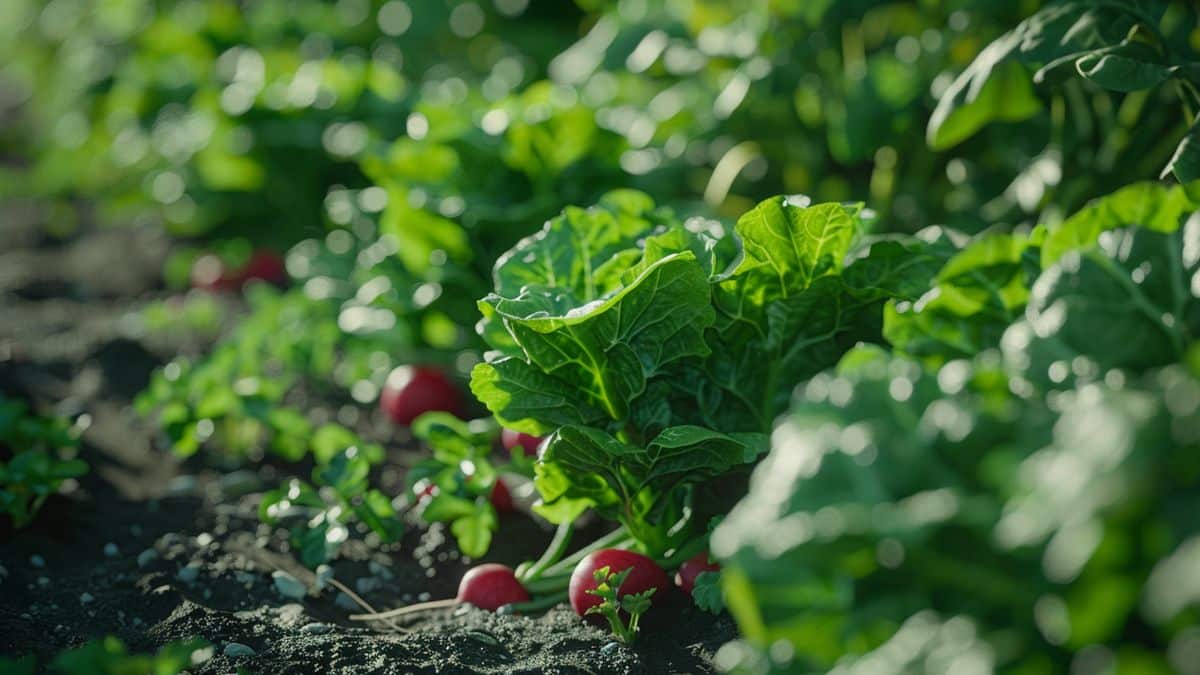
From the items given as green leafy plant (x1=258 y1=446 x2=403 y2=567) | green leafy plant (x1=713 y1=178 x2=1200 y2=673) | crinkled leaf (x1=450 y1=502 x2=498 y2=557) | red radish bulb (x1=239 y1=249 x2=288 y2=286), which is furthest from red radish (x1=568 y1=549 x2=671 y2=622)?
red radish bulb (x1=239 y1=249 x2=288 y2=286)

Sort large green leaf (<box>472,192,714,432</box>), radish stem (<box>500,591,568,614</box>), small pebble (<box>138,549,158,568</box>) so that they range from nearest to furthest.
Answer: large green leaf (<box>472,192,714,432</box>) < radish stem (<box>500,591,568,614</box>) < small pebble (<box>138,549,158,568</box>)

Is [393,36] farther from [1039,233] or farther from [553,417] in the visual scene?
[1039,233]

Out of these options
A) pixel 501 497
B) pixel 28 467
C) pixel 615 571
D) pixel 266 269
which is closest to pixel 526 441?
pixel 501 497

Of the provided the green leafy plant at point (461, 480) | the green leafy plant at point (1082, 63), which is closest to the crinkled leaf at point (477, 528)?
the green leafy plant at point (461, 480)

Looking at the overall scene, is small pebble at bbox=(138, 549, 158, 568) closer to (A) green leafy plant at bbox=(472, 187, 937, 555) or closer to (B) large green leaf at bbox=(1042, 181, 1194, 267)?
(A) green leafy plant at bbox=(472, 187, 937, 555)

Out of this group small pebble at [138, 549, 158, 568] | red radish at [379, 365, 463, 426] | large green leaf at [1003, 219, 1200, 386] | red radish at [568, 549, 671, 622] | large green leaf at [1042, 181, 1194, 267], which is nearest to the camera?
large green leaf at [1003, 219, 1200, 386]

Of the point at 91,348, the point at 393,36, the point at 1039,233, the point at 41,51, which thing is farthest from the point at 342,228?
the point at 41,51
